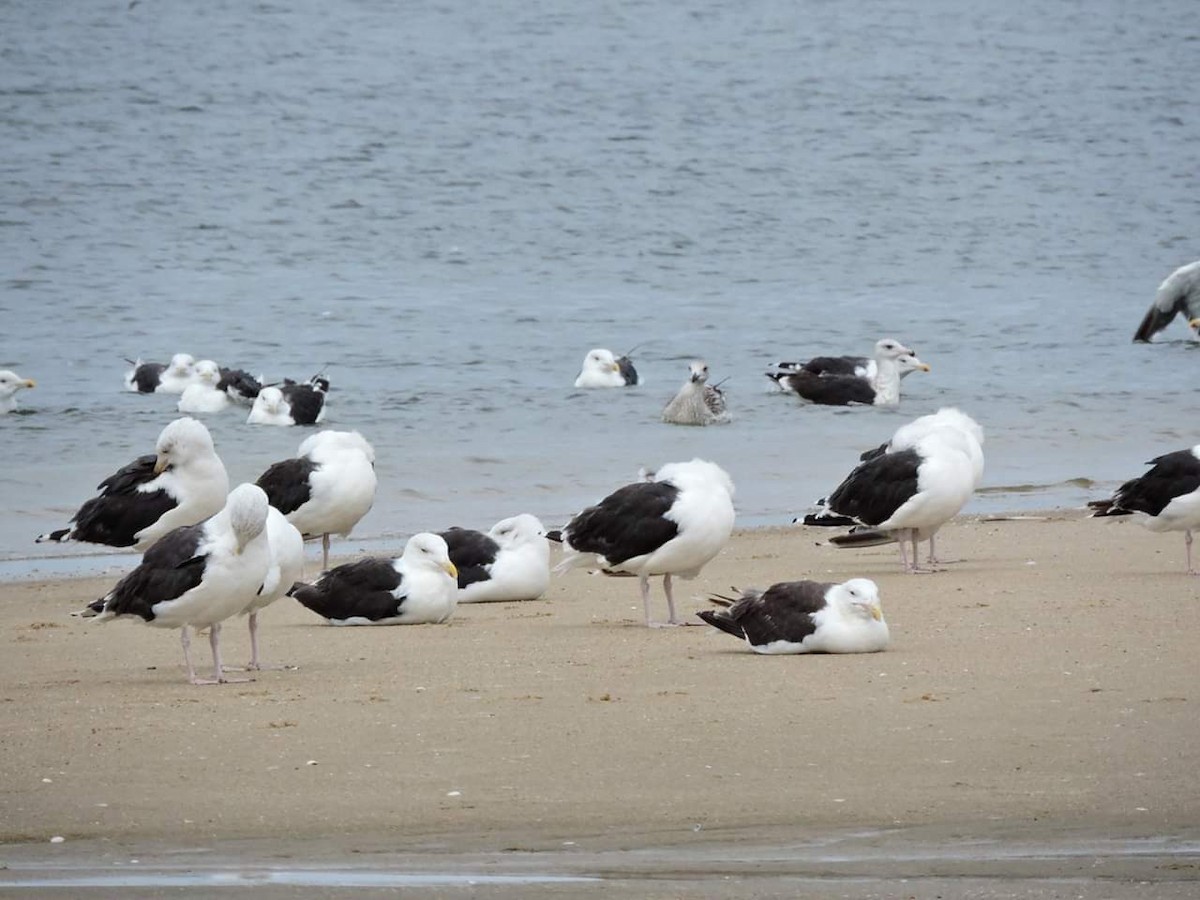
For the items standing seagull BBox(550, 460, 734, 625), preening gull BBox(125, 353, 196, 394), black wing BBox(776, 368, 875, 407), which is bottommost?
black wing BBox(776, 368, 875, 407)

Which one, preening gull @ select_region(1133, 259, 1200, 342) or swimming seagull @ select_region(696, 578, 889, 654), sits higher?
swimming seagull @ select_region(696, 578, 889, 654)

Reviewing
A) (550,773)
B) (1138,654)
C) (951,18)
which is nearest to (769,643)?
(1138,654)

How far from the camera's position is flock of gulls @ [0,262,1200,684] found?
9531mm

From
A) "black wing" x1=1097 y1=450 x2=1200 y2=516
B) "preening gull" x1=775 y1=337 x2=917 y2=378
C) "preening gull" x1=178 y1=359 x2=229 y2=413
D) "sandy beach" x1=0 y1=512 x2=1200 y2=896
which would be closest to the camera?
"sandy beach" x1=0 y1=512 x2=1200 y2=896

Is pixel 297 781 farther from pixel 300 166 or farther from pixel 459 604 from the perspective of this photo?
pixel 300 166

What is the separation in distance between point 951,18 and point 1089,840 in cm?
7338

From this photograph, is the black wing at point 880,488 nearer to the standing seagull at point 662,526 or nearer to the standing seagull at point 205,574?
the standing seagull at point 662,526

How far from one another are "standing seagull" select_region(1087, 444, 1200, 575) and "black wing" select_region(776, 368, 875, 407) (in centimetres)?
1188

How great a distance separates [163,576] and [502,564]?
313cm

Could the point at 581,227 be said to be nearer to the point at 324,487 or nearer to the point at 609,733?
the point at 324,487

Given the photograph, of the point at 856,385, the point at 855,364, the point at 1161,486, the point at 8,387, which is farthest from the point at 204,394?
the point at 1161,486

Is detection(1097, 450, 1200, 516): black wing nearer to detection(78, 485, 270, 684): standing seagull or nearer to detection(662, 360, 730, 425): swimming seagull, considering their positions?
detection(78, 485, 270, 684): standing seagull

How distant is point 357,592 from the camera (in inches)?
447

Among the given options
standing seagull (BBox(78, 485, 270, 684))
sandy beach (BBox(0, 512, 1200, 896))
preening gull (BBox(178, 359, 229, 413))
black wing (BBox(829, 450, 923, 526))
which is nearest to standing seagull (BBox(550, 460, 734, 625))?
sandy beach (BBox(0, 512, 1200, 896))
